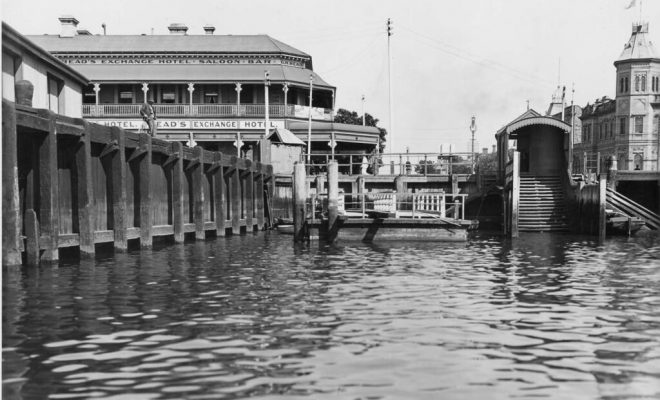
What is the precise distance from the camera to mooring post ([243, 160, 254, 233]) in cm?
3497

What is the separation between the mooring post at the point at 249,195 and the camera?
35.0 meters

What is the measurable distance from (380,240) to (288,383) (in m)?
19.8

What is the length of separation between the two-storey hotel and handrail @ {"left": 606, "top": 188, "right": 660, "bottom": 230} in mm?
21482

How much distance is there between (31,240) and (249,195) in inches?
786

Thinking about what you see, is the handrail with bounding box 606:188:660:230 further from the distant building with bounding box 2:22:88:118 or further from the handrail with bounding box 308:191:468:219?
the distant building with bounding box 2:22:88:118

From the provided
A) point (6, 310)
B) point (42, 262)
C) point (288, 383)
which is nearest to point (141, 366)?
point (288, 383)

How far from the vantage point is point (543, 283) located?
16.4m

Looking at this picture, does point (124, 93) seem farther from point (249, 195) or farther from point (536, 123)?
point (536, 123)

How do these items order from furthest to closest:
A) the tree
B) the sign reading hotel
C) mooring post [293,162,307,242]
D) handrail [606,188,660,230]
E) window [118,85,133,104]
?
1. the tree
2. window [118,85,133,104]
3. the sign reading hotel
4. handrail [606,188,660,230]
5. mooring post [293,162,307,242]

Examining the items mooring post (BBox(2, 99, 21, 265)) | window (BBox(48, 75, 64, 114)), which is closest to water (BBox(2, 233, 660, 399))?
mooring post (BBox(2, 99, 21, 265))

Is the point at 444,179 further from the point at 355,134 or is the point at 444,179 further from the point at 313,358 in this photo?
the point at 313,358

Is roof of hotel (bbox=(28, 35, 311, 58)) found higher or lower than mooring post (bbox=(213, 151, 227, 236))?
higher

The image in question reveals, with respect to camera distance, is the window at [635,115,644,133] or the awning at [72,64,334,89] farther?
the window at [635,115,644,133]

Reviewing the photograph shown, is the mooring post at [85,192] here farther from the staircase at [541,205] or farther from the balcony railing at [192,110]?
the balcony railing at [192,110]
